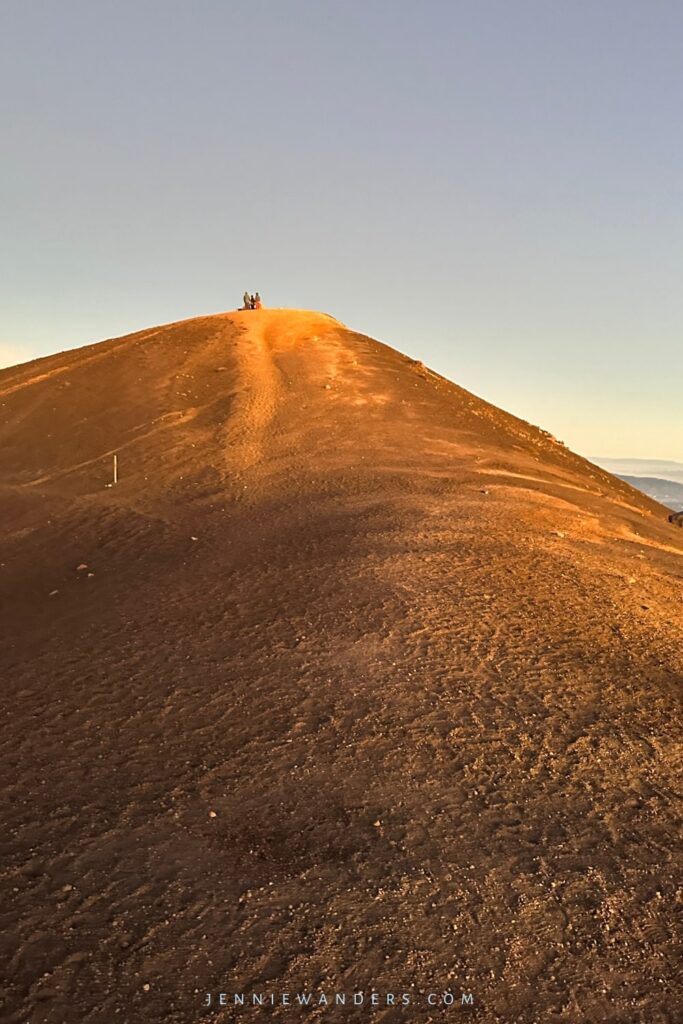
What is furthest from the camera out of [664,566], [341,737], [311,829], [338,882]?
[664,566]

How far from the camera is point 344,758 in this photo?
7.73 meters

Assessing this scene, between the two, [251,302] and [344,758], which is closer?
[344,758]

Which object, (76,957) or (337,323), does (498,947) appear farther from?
(337,323)

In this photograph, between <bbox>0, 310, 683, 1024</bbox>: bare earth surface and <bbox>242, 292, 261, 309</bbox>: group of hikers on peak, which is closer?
<bbox>0, 310, 683, 1024</bbox>: bare earth surface

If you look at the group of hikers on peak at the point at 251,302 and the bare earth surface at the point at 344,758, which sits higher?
the group of hikers on peak at the point at 251,302

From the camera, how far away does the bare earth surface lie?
212 inches

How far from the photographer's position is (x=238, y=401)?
2709cm

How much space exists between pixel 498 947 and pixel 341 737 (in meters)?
2.85

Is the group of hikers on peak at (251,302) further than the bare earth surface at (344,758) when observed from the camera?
Yes

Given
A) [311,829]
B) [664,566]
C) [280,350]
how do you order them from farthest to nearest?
[280,350] → [664,566] → [311,829]

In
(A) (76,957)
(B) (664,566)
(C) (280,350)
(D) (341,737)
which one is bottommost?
(A) (76,957)

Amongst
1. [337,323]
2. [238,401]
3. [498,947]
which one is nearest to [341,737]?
[498,947]

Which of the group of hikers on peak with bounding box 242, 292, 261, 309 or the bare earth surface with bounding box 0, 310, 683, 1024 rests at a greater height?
the group of hikers on peak with bounding box 242, 292, 261, 309

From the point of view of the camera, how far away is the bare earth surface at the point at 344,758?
17.7 feet
